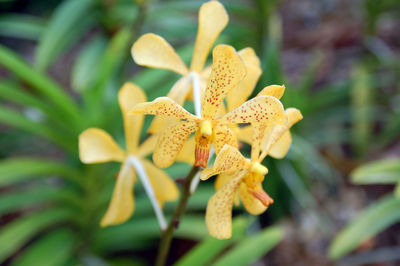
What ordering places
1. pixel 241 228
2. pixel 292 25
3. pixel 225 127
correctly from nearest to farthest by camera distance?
pixel 225 127
pixel 241 228
pixel 292 25

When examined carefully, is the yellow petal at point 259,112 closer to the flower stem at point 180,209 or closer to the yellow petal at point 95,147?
the flower stem at point 180,209

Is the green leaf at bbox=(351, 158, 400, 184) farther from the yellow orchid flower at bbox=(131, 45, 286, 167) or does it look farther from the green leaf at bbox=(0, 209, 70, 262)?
the green leaf at bbox=(0, 209, 70, 262)

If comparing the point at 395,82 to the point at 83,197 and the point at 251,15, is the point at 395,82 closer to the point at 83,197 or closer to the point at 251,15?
the point at 251,15

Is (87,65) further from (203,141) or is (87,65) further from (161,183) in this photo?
(203,141)

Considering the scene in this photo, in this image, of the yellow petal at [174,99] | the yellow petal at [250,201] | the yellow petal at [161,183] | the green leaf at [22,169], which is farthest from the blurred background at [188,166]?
the yellow petal at [174,99]

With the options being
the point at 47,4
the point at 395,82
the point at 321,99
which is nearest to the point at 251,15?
the point at 321,99

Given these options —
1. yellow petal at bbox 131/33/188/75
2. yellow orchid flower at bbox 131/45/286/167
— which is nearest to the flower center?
yellow orchid flower at bbox 131/45/286/167

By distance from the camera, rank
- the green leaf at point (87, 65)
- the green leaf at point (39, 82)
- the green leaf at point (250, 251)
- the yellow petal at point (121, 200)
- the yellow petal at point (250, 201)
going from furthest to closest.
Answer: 1. the green leaf at point (87, 65)
2. the green leaf at point (39, 82)
3. the green leaf at point (250, 251)
4. the yellow petal at point (121, 200)
5. the yellow petal at point (250, 201)
